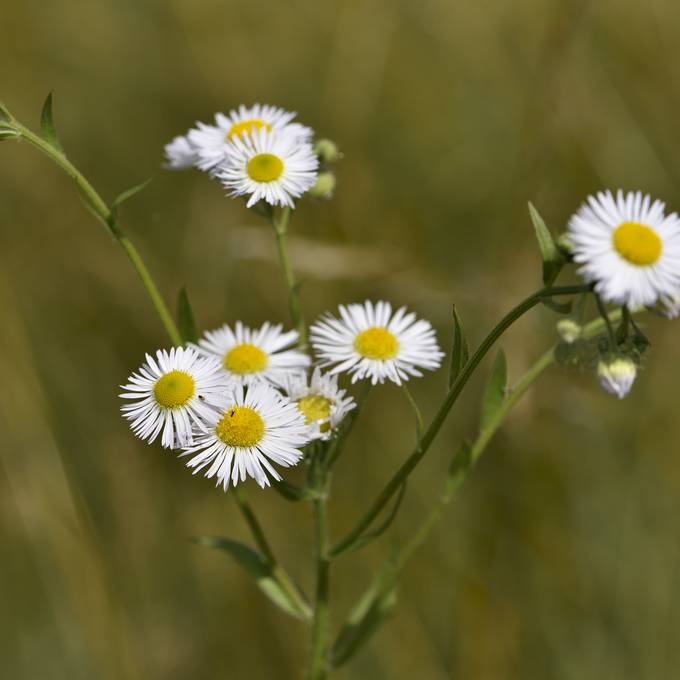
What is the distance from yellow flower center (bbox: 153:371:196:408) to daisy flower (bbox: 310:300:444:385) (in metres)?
0.38

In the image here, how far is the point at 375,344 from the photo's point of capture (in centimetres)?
208

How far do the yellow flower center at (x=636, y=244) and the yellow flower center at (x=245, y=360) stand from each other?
3.07 ft

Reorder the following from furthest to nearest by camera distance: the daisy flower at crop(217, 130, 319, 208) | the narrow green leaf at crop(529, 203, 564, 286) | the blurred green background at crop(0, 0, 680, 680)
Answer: the blurred green background at crop(0, 0, 680, 680)
the daisy flower at crop(217, 130, 319, 208)
the narrow green leaf at crop(529, 203, 564, 286)

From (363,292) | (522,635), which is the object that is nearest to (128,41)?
(363,292)

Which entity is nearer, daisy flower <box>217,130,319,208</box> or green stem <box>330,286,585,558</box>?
green stem <box>330,286,585,558</box>

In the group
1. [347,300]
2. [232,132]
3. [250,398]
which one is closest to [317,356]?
[250,398]

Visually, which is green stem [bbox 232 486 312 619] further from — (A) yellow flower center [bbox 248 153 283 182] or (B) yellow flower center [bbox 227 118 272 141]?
(B) yellow flower center [bbox 227 118 272 141]

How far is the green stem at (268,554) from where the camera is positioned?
201 centimetres

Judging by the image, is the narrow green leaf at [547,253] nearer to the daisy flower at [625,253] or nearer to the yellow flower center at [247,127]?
the daisy flower at [625,253]

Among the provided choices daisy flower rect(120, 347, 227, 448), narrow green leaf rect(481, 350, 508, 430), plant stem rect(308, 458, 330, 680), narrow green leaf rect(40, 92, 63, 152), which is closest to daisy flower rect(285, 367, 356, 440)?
plant stem rect(308, 458, 330, 680)

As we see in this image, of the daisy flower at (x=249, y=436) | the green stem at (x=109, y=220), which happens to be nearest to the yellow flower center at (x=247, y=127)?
the green stem at (x=109, y=220)

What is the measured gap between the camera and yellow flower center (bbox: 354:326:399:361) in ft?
6.81

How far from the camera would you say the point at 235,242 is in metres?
3.48

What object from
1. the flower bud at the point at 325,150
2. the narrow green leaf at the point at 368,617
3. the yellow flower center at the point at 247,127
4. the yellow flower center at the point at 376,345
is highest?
the yellow flower center at the point at 247,127
